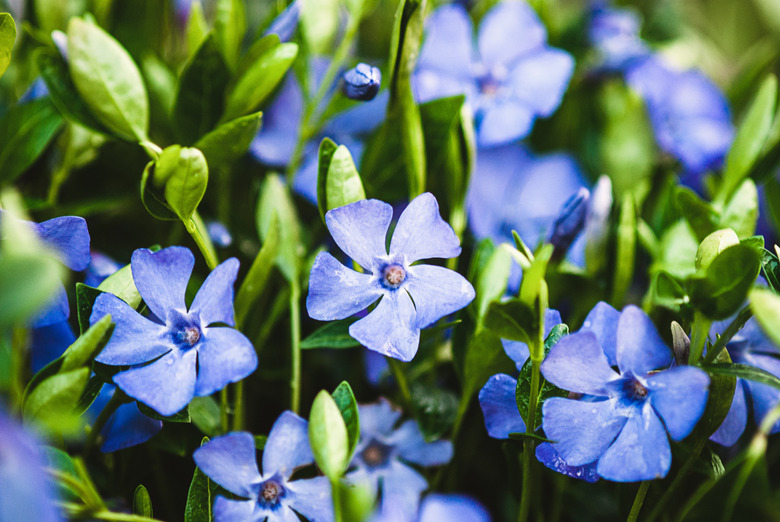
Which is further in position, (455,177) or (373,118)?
(373,118)

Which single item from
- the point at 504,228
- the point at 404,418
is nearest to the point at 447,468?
the point at 404,418

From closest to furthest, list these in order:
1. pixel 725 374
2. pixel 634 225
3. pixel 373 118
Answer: pixel 725 374 < pixel 634 225 < pixel 373 118

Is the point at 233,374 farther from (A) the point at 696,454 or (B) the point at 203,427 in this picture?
(A) the point at 696,454

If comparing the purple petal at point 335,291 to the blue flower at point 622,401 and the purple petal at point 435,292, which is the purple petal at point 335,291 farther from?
the blue flower at point 622,401

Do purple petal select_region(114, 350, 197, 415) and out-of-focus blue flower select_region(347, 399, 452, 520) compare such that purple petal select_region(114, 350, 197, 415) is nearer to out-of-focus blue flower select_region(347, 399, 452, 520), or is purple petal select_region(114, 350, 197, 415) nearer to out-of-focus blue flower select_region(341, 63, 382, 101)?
out-of-focus blue flower select_region(347, 399, 452, 520)

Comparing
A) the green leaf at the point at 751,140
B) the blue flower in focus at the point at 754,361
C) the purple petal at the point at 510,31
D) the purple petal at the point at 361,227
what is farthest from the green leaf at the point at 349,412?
the purple petal at the point at 510,31

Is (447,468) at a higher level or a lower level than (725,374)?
lower
